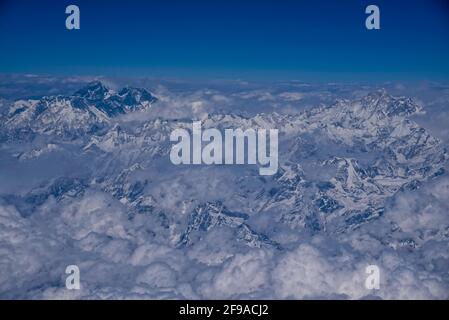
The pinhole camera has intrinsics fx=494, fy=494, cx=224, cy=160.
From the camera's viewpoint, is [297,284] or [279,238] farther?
→ [279,238]

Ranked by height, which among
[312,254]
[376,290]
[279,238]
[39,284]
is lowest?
[279,238]

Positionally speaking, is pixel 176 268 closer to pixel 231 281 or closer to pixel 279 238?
pixel 231 281

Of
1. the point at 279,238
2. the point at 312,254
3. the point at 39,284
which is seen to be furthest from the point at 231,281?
the point at 279,238

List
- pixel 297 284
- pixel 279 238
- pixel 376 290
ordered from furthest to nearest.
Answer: pixel 279 238
pixel 297 284
pixel 376 290

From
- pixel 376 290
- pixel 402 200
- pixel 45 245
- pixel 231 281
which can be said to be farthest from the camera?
pixel 402 200

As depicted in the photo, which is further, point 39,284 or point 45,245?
point 45,245

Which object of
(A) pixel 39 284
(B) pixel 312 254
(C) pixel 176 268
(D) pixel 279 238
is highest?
(A) pixel 39 284
